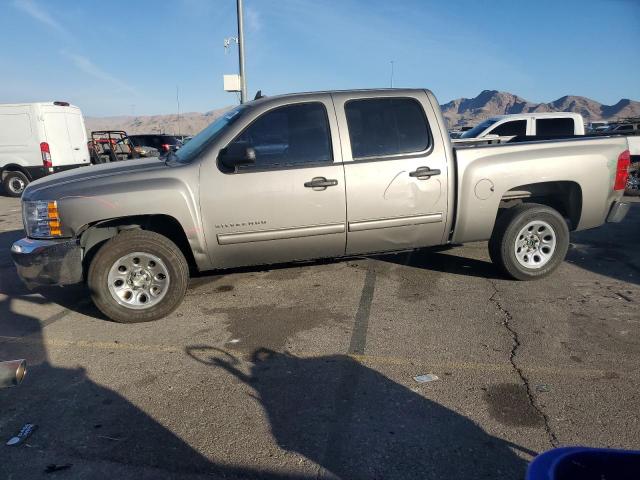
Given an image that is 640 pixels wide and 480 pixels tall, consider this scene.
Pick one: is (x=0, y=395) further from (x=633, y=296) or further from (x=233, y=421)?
(x=633, y=296)

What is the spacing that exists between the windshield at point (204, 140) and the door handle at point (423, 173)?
1785 millimetres

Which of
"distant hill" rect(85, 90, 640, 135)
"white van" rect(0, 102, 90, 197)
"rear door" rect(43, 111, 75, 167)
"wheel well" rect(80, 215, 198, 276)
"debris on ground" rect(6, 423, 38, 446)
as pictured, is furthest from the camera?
"distant hill" rect(85, 90, 640, 135)

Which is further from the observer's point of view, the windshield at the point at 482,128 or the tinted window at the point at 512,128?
the windshield at the point at 482,128

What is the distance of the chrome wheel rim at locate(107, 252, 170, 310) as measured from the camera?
13.8 ft

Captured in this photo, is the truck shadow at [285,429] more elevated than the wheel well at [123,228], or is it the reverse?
the wheel well at [123,228]

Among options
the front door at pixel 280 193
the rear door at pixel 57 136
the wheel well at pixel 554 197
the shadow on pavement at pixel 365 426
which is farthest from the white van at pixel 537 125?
the rear door at pixel 57 136

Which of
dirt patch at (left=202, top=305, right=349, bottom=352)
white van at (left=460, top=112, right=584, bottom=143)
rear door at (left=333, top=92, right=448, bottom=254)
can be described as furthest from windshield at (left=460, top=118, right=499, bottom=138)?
dirt patch at (left=202, top=305, right=349, bottom=352)

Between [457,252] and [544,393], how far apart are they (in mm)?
3498

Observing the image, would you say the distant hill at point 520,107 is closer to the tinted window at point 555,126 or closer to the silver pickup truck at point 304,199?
the tinted window at point 555,126

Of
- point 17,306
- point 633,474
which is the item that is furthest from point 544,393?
point 17,306

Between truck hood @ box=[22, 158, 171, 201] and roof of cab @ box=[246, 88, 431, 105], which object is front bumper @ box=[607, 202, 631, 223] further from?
truck hood @ box=[22, 158, 171, 201]

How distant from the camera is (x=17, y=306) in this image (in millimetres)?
4789

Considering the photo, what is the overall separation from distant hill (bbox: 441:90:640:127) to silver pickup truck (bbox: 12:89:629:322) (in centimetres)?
9165

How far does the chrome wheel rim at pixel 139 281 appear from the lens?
4215 mm
